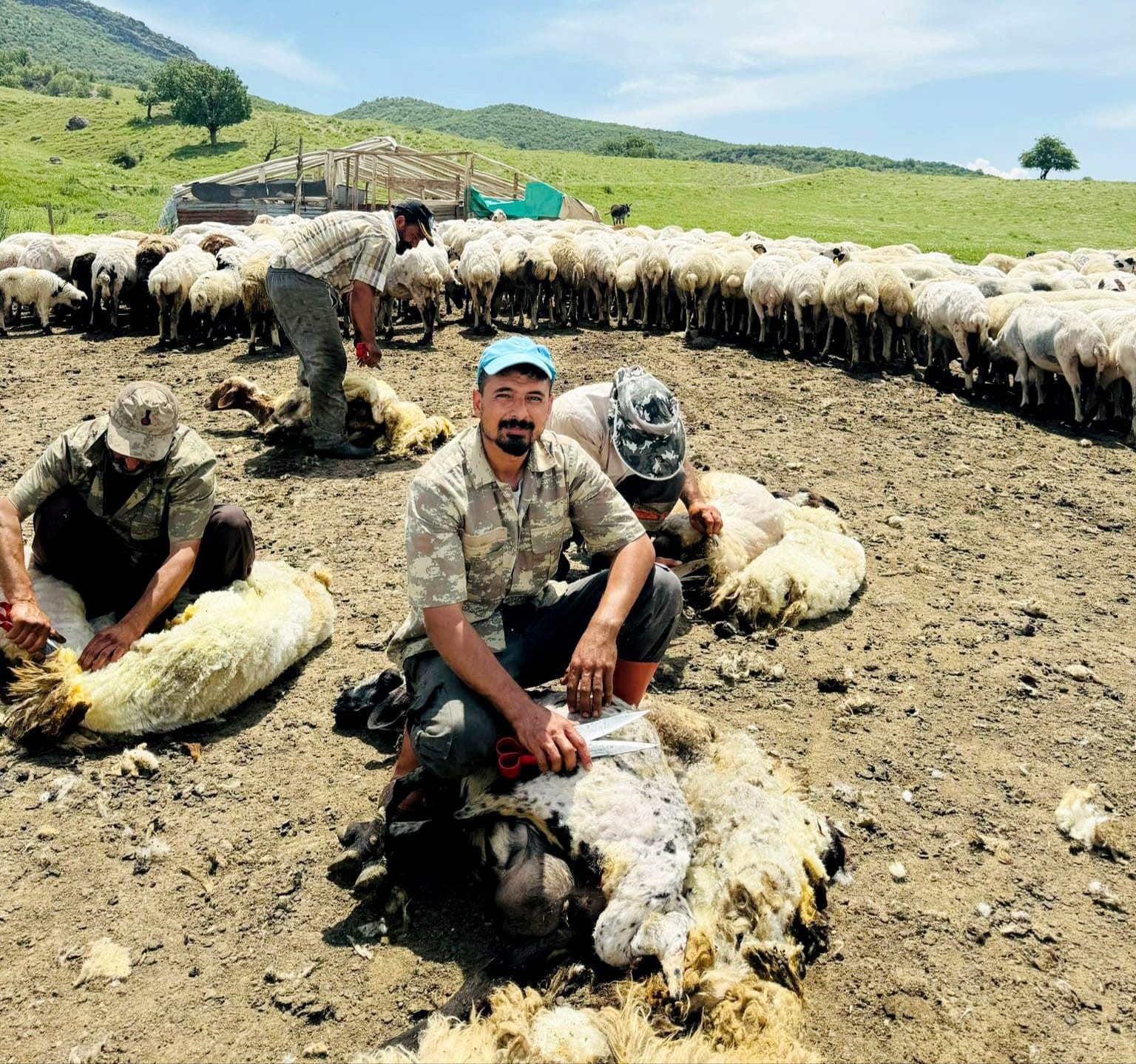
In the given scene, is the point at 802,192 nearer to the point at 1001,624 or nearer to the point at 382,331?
the point at 382,331

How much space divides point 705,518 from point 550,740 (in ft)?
7.59

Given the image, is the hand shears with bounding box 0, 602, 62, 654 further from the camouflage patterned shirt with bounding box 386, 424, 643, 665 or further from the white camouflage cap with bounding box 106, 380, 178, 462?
the camouflage patterned shirt with bounding box 386, 424, 643, 665

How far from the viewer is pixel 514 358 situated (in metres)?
2.74

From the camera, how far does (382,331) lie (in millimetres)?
12320

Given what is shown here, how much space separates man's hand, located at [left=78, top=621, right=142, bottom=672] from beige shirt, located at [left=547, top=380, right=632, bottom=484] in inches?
77.9

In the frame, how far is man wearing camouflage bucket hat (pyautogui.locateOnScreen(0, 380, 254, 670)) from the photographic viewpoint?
12.0ft

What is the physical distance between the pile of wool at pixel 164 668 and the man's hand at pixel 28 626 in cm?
7

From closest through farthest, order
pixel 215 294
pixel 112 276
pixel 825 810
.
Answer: pixel 825 810 < pixel 215 294 < pixel 112 276

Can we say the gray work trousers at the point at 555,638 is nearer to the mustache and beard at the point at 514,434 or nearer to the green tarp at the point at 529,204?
the mustache and beard at the point at 514,434

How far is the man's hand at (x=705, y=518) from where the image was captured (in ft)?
15.4

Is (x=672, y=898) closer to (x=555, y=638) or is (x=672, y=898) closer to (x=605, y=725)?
(x=605, y=725)

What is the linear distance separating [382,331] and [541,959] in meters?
10.8

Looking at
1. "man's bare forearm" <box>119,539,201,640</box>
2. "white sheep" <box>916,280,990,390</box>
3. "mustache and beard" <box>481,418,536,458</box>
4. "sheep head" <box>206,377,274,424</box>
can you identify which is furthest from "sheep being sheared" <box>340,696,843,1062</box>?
"white sheep" <box>916,280,990,390</box>

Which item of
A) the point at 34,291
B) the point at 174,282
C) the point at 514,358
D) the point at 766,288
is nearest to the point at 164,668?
the point at 514,358
